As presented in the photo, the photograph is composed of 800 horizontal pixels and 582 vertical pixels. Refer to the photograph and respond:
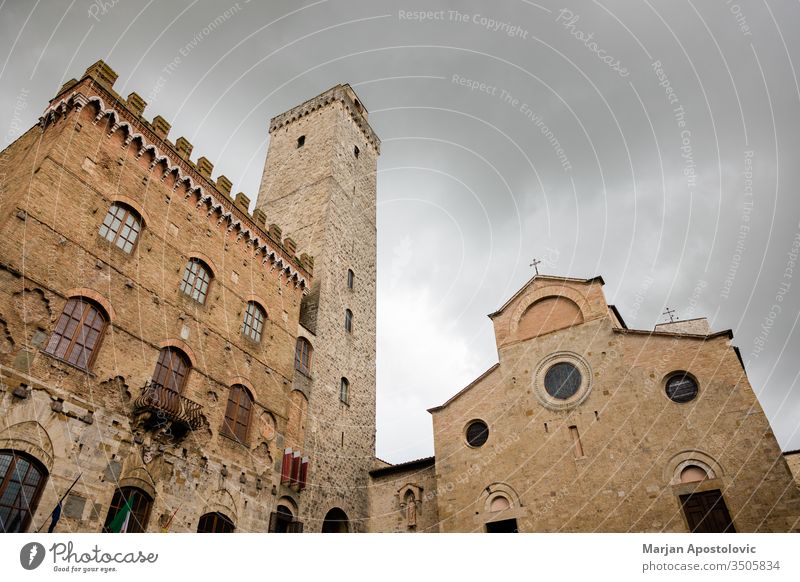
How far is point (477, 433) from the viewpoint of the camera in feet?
64.5

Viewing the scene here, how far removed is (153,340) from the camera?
12.9m

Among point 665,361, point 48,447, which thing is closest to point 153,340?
point 48,447

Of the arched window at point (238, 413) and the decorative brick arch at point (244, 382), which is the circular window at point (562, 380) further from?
the arched window at point (238, 413)

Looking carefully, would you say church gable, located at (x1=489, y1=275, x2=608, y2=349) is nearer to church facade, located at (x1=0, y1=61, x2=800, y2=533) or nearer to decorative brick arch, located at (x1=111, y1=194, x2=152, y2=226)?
church facade, located at (x1=0, y1=61, x2=800, y2=533)

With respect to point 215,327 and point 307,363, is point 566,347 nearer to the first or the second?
point 307,363

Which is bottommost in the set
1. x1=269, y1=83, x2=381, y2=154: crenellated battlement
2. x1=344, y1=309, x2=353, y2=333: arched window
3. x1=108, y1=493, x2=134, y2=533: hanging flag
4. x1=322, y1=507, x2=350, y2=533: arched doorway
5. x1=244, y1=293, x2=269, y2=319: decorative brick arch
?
x1=108, y1=493, x2=134, y2=533: hanging flag

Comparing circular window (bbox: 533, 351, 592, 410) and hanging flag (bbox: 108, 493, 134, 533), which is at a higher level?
circular window (bbox: 533, 351, 592, 410)

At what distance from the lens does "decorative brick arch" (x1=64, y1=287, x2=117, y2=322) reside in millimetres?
11234

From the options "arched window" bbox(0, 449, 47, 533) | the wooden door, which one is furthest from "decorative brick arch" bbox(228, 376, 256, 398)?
the wooden door

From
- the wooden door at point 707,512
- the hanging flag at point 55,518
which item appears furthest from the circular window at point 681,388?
the hanging flag at point 55,518

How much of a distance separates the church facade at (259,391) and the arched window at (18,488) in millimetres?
32

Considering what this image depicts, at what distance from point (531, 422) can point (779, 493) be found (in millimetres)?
7508

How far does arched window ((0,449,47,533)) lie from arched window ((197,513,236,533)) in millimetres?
4135

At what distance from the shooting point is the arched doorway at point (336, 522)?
18047 millimetres
